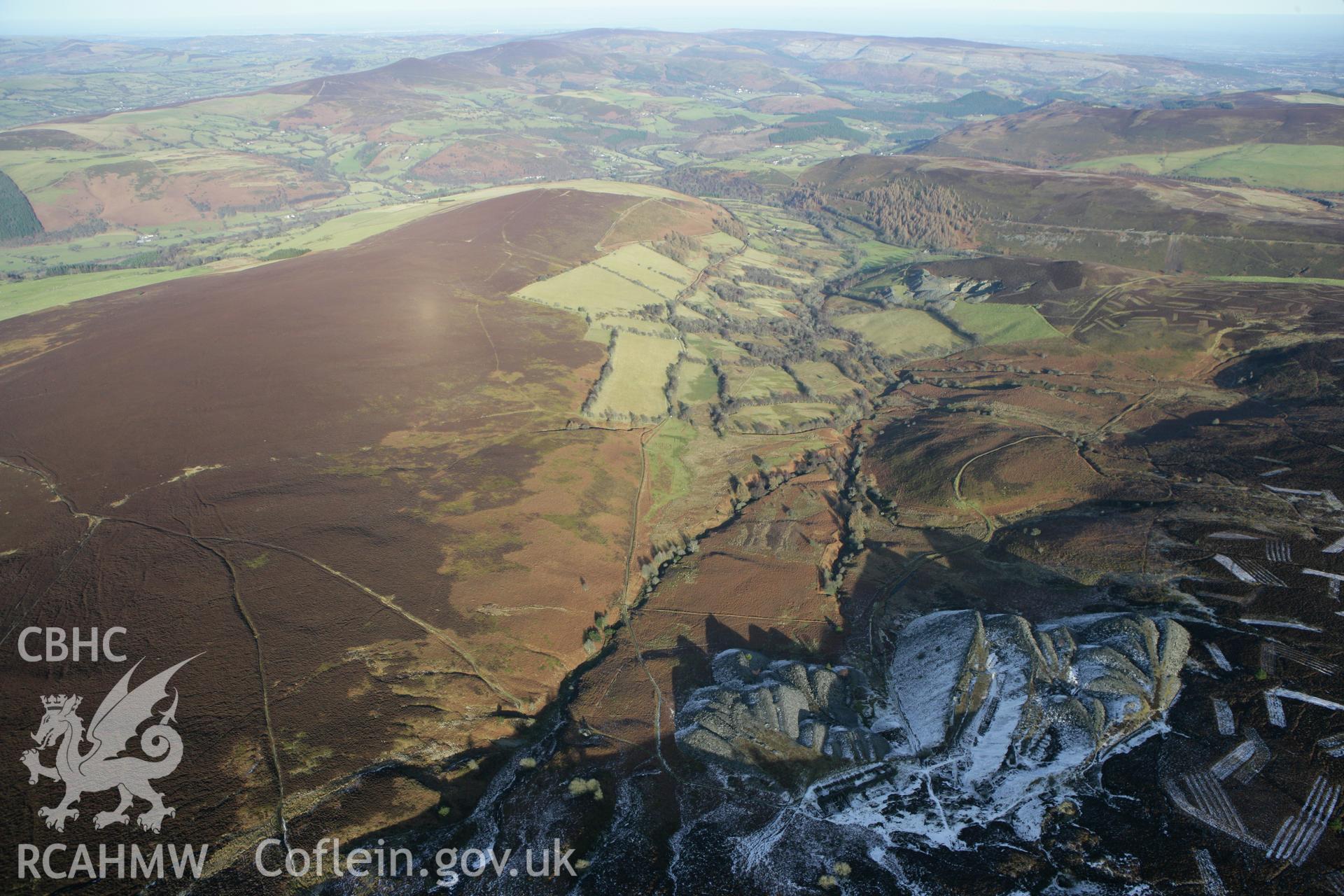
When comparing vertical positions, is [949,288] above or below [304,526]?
Result: above

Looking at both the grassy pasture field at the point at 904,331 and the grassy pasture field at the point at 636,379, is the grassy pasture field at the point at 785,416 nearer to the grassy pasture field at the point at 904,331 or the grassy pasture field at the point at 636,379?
the grassy pasture field at the point at 636,379

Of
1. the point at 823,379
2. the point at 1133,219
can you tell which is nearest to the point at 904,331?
the point at 823,379

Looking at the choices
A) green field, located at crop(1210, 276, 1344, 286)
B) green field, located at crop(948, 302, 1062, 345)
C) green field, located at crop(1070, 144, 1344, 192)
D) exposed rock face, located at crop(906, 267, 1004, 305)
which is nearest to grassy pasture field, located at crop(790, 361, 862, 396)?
green field, located at crop(948, 302, 1062, 345)

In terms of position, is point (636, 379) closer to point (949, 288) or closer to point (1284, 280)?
point (949, 288)

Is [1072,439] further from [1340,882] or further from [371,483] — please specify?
[371,483]

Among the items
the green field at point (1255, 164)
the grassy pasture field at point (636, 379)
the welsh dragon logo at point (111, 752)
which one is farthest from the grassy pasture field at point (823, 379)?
the green field at point (1255, 164)

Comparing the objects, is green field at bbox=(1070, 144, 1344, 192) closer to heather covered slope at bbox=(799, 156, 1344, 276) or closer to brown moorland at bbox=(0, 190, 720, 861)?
heather covered slope at bbox=(799, 156, 1344, 276)

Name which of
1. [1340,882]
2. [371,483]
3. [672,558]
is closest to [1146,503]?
[1340,882]

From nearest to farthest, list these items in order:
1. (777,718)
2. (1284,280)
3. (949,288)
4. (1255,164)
→ (777,718), (1284,280), (949,288), (1255,164)
